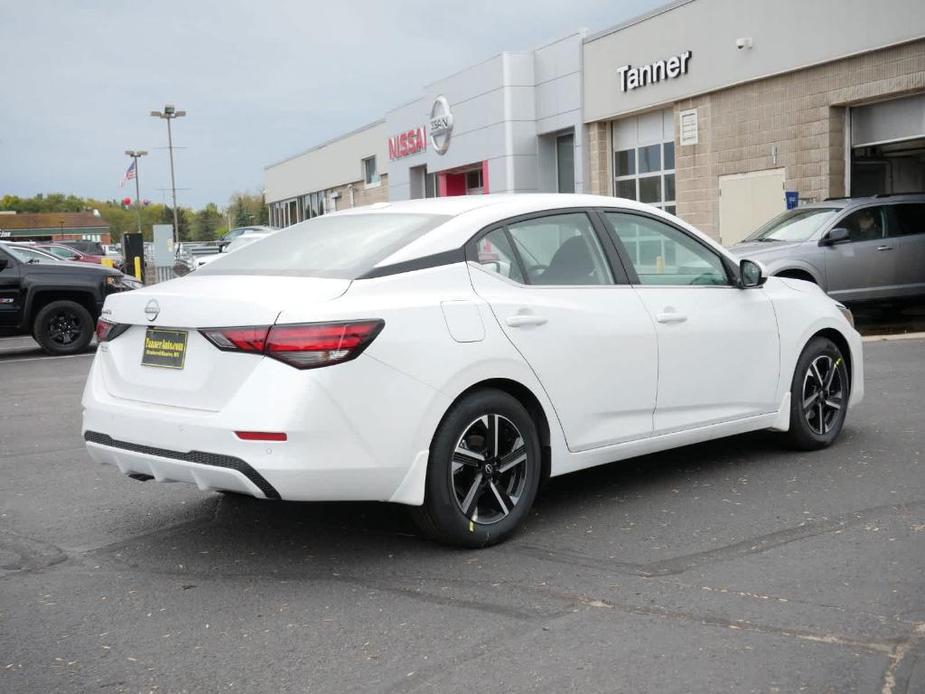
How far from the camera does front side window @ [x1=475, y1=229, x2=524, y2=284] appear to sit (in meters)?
5.06

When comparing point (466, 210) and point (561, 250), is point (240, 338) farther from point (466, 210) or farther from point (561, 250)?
point (561, 250)

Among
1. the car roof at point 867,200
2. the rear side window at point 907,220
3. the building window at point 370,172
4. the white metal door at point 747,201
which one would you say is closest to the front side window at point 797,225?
the car roof at point 867,200

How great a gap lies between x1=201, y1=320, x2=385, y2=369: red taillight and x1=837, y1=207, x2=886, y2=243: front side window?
12.0 meters

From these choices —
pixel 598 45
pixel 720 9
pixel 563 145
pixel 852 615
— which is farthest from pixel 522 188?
pixel 852 615

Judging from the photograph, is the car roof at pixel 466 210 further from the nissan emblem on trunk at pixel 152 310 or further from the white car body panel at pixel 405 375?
the nissan emblem on trunk at pixel 152 310

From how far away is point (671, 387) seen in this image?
5.68 m

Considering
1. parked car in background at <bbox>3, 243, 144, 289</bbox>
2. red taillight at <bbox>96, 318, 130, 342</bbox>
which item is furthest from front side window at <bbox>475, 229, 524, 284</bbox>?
parked car in background at <bbox>3, 243, 144, 289</bbox>

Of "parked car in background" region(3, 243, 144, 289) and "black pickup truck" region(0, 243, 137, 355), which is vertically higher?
"parked car in background" region(3, 243, 144, 289)

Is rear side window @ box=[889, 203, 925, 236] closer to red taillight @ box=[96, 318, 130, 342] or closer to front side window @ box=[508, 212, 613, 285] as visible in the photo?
front side window @ box=[508, 212, 613, 285]

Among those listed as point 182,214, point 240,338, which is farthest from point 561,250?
point 182,214

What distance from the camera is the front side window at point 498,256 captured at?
5.06m

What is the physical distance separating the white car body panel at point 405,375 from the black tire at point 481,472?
0.09 m

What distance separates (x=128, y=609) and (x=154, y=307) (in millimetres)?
1324

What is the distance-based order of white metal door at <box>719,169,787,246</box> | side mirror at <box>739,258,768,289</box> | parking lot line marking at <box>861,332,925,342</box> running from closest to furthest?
1. side mirror at <box>739,258,768,289</box>
2. parking lot line marking at <box>861,332,925,342</box>
3. white metal door at <box>719,169,787,246</box>
